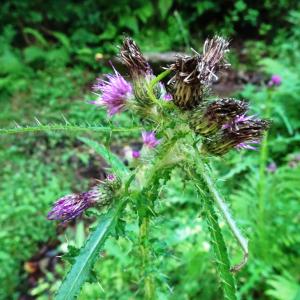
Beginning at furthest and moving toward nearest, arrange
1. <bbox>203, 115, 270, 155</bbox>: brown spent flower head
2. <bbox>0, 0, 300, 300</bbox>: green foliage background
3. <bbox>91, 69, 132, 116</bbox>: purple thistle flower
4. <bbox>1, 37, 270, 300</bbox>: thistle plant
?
<bbox>0, 0, 300, 300</bbox>: green foliage background, <bbox>91, 69, 132, 116</bbox>: purple thistle flower, <bbox>203, 115, 270, 155</bbox>: brown spent flower head, <bbox>1, 37, 270, 300</bbox>: thistle plant

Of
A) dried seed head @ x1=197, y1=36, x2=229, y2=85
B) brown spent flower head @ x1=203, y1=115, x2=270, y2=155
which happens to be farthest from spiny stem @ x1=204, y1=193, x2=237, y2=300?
dried seed head @ x1=197, y1=36, x2=229, y2=85

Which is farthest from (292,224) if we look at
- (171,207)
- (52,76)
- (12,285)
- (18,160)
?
(52,76)

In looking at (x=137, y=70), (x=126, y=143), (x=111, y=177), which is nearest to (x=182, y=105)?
(x=137, y=70)

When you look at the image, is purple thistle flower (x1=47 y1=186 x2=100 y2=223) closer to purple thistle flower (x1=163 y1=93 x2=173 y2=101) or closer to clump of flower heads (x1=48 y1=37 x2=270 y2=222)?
clump of flower heads (x1=48 y1=37 x2=270 y2=222)

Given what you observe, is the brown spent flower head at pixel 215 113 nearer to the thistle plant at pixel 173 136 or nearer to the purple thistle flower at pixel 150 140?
the thistle plant at pixel 173 136

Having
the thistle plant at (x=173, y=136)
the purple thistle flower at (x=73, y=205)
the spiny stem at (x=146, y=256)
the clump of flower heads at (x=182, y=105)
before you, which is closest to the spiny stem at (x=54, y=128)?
the thistle plant at (x=173, y=136)
